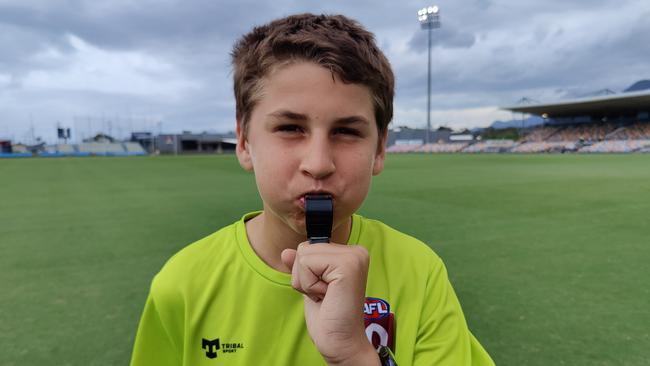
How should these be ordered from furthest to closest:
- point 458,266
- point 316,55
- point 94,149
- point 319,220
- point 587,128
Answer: point 94,149 → point 587,128 → point 458,266 → point 316,55 → point 319,220

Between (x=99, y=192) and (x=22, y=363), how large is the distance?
37.3 ft

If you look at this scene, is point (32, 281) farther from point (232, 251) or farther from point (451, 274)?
point (451, 274)

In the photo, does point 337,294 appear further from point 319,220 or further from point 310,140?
point 310,140

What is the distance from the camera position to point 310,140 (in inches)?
50.4

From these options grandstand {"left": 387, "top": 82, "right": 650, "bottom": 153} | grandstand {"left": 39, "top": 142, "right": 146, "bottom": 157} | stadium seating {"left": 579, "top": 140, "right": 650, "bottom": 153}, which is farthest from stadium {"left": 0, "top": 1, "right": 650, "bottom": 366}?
grandstand {"left": 39, "top": 142, "right": 146, "bottom": 157}

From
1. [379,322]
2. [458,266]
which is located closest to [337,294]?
[379,322]

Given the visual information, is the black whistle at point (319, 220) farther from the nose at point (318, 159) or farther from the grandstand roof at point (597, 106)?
the grandstand roof at point (597, 106)

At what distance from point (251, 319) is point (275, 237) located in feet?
1.05

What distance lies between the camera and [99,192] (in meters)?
13.1

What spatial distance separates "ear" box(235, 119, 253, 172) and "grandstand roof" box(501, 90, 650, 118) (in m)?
62.7

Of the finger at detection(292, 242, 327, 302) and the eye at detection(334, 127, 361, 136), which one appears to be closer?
→ the finger at detection(292, 242, 327, 302)

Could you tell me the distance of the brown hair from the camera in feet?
4.58

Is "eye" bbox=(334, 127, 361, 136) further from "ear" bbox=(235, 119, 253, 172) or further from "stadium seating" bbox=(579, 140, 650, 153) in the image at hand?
"stadium seating" bbox=(579, 140, 650, 153)

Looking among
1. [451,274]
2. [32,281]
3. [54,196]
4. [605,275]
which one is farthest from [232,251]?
[54,196]
